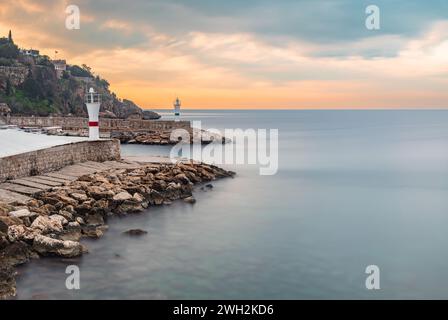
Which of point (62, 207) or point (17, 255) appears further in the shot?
point (62, 207)

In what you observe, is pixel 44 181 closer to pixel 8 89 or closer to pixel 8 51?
pixel 8 89

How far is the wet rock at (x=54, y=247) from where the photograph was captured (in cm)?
1048

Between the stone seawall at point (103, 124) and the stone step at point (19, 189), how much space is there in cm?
3496

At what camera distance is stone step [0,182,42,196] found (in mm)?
14023

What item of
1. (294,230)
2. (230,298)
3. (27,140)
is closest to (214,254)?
(230,298)

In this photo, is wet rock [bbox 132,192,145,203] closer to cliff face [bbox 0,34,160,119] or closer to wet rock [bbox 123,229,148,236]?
wet rock [bbox 123,229,148,236]

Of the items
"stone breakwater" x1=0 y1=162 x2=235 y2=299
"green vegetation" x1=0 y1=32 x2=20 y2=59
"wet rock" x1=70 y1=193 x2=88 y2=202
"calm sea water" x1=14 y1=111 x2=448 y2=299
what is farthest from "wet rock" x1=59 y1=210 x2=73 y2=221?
"green vegetation" x1=0 y1=32 x2=20 y2=59

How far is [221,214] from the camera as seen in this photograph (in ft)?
54.2

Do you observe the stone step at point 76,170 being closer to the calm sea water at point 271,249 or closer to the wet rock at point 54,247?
the calm sea water at point 271,249

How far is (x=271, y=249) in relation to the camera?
41.7 feet

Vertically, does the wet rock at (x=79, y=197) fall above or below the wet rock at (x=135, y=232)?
above

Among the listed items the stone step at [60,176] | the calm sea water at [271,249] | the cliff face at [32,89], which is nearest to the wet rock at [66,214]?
the calm sea water at [271,249]
